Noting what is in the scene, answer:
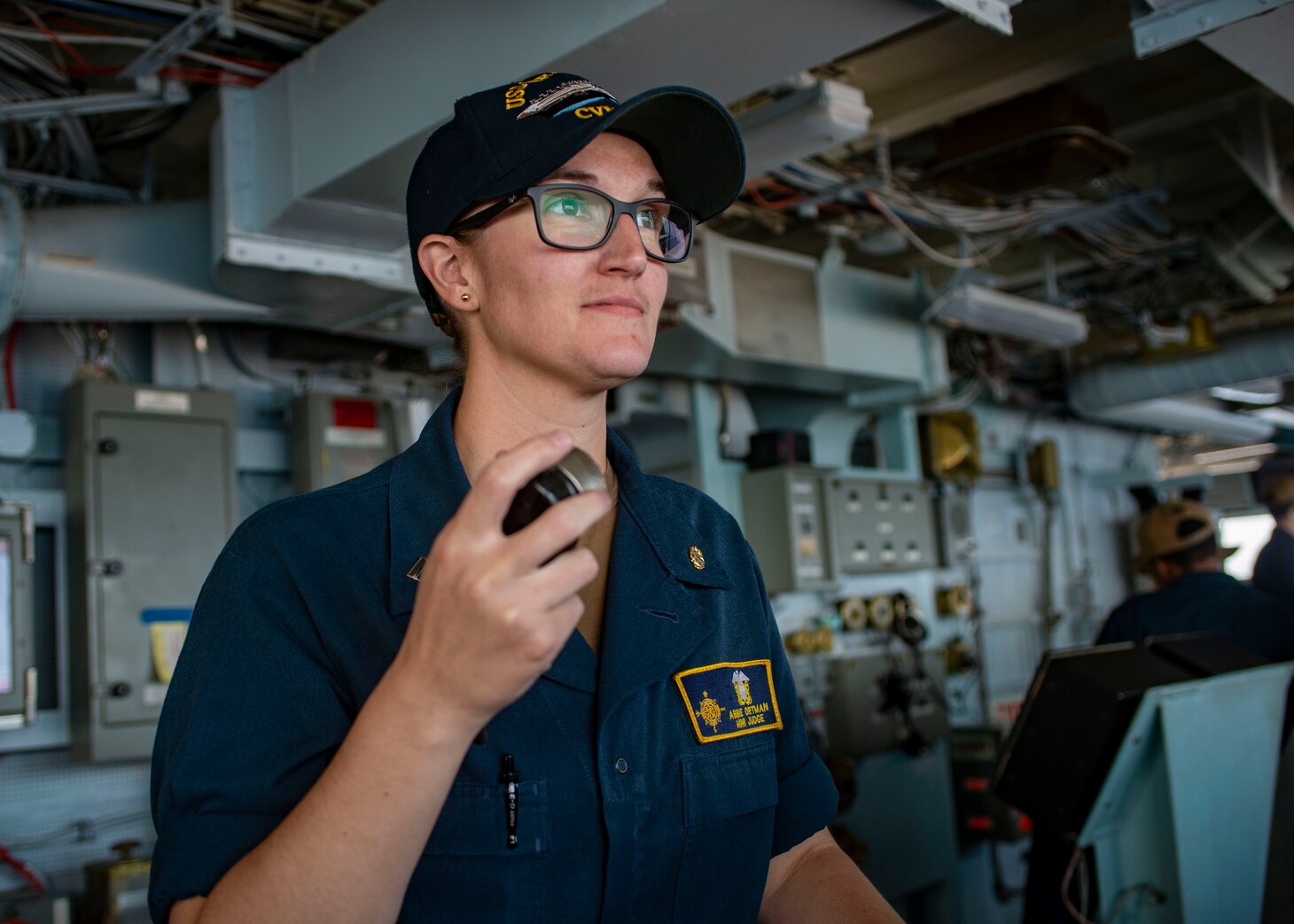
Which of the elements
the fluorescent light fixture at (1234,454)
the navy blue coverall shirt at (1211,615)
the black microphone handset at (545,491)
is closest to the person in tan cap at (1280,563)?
the navy blue coverall shirt at (1211,615)

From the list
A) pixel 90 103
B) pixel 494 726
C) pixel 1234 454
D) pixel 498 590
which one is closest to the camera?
pixel 498 590

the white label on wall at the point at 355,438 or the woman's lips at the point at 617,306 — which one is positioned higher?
the white label on wall at the point at 355,438

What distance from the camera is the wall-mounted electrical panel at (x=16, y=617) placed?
3.04 metres

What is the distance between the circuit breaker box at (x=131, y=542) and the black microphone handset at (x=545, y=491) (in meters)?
2.79

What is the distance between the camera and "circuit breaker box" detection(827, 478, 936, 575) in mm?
5102

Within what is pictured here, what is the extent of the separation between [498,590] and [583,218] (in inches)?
21.3

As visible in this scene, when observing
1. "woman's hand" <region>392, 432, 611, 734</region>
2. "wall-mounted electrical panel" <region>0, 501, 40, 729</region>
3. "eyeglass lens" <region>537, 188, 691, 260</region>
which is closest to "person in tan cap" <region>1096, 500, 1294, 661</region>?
"eyeglass lens" <region>537, 188, 691, 260</region>

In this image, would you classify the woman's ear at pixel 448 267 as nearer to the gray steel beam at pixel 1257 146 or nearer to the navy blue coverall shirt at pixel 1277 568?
the gray steel beam at pixel 1257 146

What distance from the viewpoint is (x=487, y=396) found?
3.96 ft

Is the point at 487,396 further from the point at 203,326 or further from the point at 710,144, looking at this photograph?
the point at 203,326

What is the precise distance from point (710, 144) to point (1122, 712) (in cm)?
186

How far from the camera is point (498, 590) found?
2.35 ft

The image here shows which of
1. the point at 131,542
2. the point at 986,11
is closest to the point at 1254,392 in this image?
the point at 986,11

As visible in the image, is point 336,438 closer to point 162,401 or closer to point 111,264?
point 162,401
